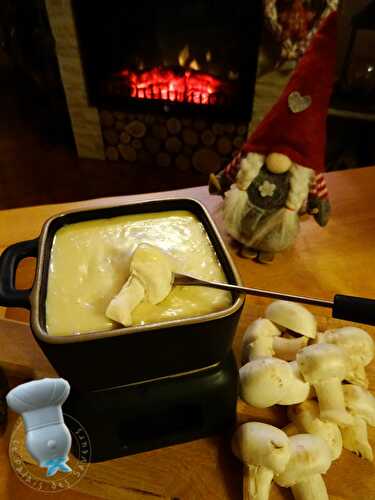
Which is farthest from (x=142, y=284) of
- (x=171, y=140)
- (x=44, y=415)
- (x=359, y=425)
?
(x=171, y=140)

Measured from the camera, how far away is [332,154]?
209 cm

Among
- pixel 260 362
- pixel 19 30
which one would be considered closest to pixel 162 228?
pixel 260 362

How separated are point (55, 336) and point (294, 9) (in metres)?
1.51

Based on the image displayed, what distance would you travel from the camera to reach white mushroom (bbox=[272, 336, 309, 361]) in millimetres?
606

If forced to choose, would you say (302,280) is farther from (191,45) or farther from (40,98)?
(40,98)

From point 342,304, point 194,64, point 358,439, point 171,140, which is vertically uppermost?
point 342,304

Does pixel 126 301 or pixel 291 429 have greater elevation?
pixel 126 301

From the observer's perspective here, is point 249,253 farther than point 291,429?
Yes

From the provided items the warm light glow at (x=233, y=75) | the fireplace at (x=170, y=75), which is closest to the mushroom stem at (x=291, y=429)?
the fireplace at (x=170, y=75)

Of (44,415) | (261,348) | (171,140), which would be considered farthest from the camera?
(171,140)

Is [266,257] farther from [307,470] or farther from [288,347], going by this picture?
[307,470]

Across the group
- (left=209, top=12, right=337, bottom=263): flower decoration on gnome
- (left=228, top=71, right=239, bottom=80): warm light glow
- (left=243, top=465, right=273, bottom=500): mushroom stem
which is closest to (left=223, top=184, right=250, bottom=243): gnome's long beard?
(left=209, top=12, right=337, bottom=263): flower decoration on gnome

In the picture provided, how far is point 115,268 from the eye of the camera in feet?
1.53

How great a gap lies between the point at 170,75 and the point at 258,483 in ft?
6.13
